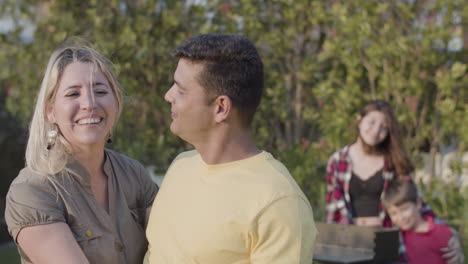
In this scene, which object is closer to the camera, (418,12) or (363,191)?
(363,191)

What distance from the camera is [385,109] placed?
5.66 meters

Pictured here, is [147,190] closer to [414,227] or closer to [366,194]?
[414,227]

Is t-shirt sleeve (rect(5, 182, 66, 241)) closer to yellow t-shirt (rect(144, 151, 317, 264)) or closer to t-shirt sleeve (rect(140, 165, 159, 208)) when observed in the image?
yellow t-shirt (rect(144, 151, 317, 264))

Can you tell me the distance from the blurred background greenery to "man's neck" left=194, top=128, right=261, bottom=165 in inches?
199

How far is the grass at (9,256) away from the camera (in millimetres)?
7270

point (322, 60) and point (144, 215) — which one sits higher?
point (322, 60)

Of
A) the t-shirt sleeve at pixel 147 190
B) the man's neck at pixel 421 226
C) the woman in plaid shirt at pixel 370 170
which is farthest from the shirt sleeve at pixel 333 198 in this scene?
the t-shirt sleeve at pixel 147 190

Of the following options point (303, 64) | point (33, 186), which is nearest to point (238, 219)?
point (33, 186)

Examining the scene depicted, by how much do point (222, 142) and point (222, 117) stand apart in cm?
9

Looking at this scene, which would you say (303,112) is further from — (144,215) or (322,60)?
(144,215)

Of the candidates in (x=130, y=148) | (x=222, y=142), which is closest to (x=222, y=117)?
(x=222, y=142)

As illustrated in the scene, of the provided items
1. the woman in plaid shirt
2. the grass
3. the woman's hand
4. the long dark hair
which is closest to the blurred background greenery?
the grass

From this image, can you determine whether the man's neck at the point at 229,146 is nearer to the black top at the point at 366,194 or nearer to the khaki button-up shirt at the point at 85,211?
the khaki button-up shirt at the point at 85,211

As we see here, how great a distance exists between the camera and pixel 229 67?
92.0 inches
